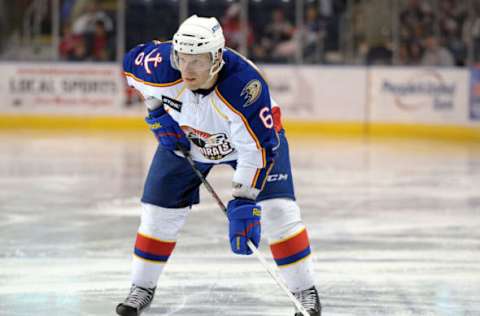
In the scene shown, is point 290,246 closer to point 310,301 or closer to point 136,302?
point 310,301

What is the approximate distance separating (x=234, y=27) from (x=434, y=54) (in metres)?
2.47

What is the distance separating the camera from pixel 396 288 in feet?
13.8

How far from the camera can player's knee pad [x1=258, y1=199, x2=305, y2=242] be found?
3.51 metres

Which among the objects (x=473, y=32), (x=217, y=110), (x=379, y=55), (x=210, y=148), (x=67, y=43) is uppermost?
(x=217, y=110)

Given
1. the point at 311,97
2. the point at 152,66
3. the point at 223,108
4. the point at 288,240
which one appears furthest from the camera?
the point at 311,97

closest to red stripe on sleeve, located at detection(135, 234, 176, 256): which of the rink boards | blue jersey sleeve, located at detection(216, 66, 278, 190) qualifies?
blue jersey sleeve, located at detection(216, 66, 278, 190)

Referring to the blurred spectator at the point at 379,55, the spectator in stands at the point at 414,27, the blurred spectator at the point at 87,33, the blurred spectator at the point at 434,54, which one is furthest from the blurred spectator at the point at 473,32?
the blurred spectator at the point at 87,33

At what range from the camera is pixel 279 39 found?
12258 millimetres

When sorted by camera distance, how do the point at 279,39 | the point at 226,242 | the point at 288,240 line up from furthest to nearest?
1. the point at 279,39
2. the point at 226,242
3. the point at 288,240

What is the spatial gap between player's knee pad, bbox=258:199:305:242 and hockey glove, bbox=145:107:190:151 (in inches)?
14.5

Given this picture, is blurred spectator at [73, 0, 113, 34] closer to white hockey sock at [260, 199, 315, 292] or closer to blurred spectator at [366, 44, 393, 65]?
blurred spectator at [366, 44, 393, 65]

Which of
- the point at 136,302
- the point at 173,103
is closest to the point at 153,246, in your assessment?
the point at 136,302

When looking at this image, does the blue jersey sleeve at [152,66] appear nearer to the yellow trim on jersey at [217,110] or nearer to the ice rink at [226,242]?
the yellow trim on jersey at [217,110]

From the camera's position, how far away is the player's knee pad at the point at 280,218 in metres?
3.51
